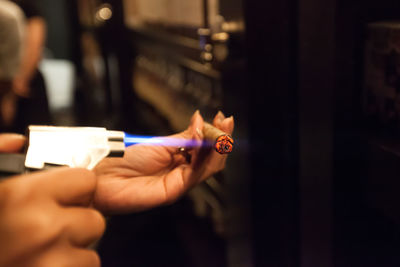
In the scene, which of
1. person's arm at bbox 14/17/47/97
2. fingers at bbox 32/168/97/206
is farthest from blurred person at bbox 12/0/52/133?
fingers at bbox 32/168/97/206

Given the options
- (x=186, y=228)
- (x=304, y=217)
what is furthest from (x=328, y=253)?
(x=186, y=228)

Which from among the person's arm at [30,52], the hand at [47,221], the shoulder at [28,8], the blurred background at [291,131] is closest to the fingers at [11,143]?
the hand at [47,221]

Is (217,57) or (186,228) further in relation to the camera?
(186,228)

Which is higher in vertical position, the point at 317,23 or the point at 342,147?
the point at 317,23

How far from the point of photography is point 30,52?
279 cm

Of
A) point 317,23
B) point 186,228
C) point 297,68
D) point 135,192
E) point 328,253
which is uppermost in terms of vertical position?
point 317,23

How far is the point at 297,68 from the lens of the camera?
43.0 inches

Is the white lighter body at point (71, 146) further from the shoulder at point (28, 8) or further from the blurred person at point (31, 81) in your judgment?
the shoulder at point (28, 8)

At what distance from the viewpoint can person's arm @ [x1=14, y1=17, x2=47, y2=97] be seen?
2586 mm

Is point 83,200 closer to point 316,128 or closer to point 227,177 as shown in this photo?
point 316,128

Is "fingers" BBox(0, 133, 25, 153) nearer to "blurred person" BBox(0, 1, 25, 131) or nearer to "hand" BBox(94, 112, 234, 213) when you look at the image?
"hand" BBox(94, 112, 234, 213)

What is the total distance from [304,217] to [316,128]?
265mm

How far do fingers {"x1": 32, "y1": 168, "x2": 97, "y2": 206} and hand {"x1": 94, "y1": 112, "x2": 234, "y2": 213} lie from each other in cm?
19

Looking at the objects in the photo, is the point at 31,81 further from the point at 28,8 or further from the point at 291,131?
the point at 291,131
